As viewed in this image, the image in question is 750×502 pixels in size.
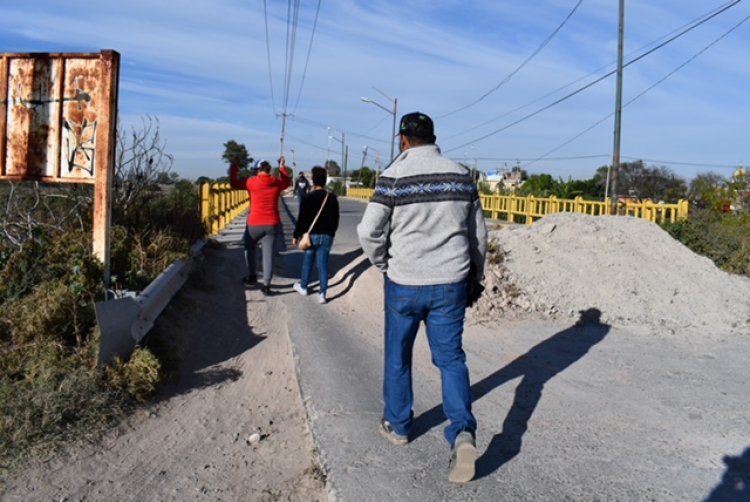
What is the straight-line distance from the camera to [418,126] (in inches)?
158

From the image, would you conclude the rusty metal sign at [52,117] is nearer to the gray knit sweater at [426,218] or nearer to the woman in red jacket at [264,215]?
the woman in red jacket at [264,215]

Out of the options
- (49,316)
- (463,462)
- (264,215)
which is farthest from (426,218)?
(264,215)

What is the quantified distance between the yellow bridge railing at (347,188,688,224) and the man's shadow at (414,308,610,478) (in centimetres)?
851

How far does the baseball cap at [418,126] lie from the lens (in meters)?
4.03

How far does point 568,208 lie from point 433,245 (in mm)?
20110

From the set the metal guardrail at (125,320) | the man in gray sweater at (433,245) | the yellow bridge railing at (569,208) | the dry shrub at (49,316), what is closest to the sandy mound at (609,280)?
the metal guardrail at (125,320)

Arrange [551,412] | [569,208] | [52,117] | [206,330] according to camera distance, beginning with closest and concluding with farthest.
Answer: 1. [551,412]
2. [52,117]
3. [206,330]
4. [569,208]

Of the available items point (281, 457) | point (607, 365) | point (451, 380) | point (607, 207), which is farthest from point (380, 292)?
point (607, 207)

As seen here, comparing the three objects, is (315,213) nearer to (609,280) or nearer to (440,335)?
(609,280)

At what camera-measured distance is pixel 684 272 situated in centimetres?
973

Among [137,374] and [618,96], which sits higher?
[618,96]

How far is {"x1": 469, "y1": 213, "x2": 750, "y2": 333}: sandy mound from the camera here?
27.6 ft

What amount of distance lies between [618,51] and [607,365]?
55.2ft

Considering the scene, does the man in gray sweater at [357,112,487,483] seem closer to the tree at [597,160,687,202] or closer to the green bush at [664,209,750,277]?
the green bush at [664,209,750,277]
